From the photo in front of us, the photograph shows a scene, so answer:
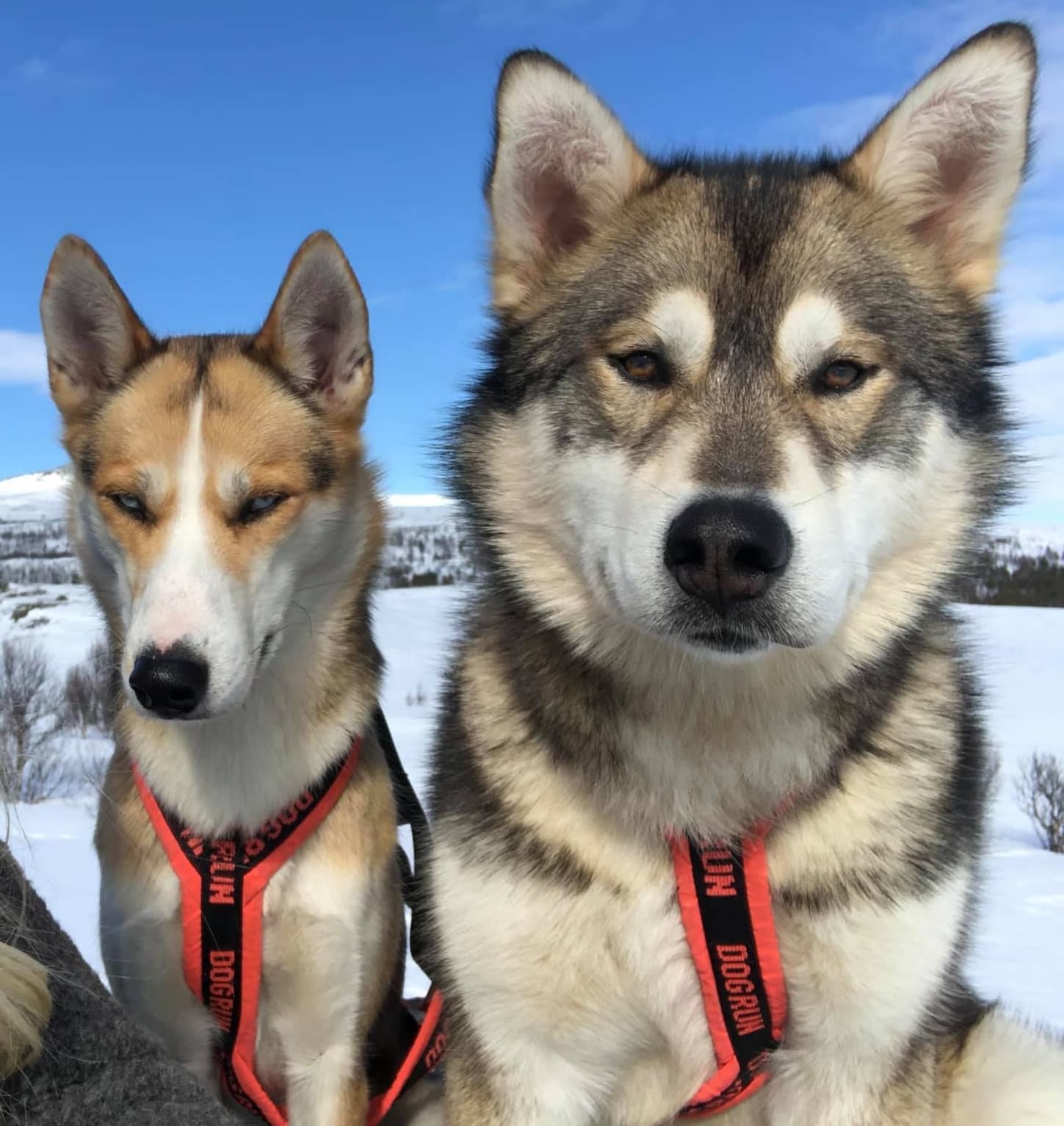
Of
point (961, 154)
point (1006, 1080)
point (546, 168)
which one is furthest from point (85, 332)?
point (1006, 1080)

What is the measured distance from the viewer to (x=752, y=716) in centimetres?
259

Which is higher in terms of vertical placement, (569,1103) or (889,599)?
(889,599)

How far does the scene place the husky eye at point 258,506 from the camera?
3234 mm

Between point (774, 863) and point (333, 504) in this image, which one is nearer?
point (774, 863)

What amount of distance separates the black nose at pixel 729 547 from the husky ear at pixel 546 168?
107 cm

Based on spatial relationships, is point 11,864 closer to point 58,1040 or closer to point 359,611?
point 58,1040

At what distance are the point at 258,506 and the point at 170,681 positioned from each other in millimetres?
716

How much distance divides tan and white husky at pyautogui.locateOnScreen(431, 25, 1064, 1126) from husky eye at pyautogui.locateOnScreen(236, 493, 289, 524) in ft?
2.46

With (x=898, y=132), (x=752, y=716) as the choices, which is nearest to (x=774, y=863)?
(x=752, y=716)

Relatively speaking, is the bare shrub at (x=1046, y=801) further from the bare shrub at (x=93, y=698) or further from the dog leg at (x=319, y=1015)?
the dog leg at (x=319, y=1015)

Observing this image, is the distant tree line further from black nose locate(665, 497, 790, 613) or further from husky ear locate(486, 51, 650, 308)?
black nose locate(665, 497, 790, 613)

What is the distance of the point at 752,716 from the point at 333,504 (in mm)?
1634

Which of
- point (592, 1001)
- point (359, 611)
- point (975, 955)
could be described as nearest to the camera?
point (592, 1001)

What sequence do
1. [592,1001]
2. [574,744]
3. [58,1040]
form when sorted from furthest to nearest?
[574,744], [592,1001], [58,1040]
